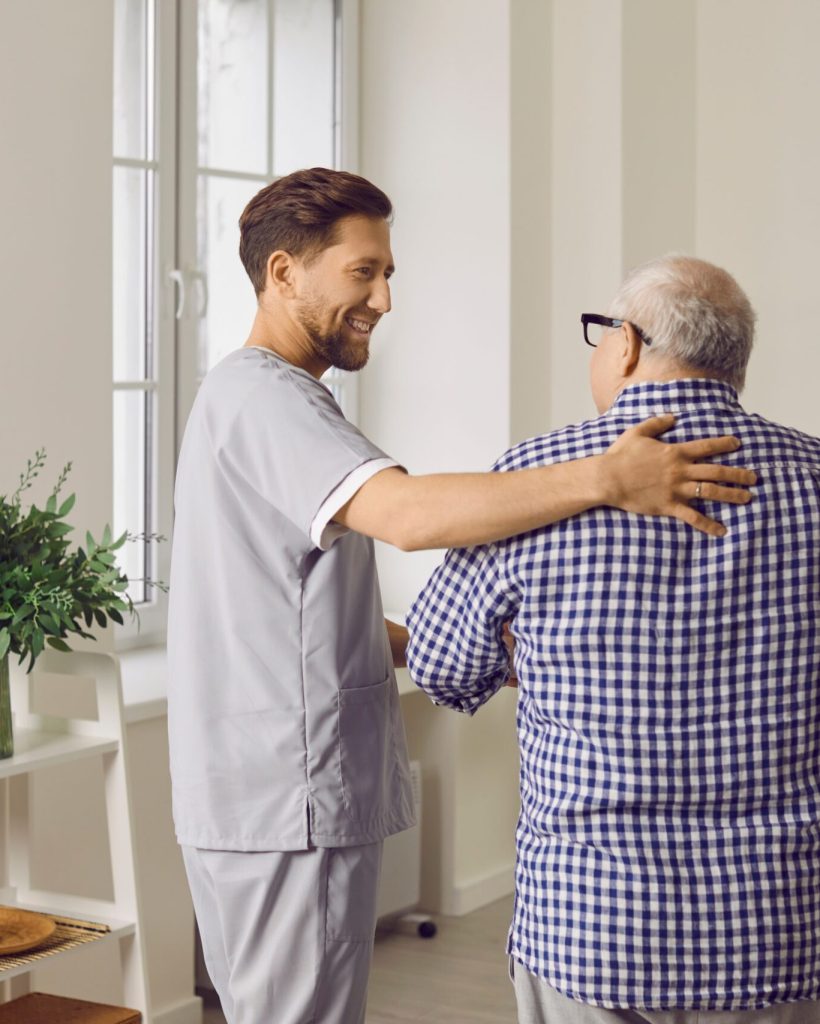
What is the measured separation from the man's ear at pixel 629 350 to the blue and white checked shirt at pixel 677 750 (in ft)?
0.47

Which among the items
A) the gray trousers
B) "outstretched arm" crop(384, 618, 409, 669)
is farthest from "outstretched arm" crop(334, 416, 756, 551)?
"outstretched arm" crop(384, 618, 409, 669)

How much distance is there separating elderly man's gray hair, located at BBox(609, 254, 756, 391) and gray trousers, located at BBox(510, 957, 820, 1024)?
62 cm

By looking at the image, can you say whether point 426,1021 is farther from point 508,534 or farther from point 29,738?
point 508,534


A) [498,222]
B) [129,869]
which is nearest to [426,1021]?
[129,869]

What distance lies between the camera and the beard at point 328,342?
1874 mm

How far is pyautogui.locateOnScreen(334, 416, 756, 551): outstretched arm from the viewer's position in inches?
51.9

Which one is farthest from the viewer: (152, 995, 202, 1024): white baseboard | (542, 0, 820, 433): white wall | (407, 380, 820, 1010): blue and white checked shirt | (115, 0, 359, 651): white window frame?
(542, 0, 820, 433): white wall

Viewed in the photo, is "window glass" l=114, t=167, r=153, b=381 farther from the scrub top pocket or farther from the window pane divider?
the scrub top pocket

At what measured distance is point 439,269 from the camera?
13.9 feet

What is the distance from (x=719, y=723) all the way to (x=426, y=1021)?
7.39ft

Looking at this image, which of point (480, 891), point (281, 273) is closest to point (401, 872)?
point (480, 891)

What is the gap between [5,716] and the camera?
2275mm

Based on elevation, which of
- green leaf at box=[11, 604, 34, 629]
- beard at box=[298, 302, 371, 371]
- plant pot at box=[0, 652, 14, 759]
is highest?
beard at box=[298, 302, 371, 371]

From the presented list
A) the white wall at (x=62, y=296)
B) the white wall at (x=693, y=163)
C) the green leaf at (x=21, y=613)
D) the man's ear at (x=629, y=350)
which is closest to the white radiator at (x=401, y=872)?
the white wall at (x=62, y=296)
